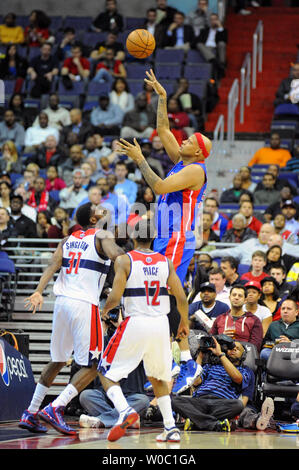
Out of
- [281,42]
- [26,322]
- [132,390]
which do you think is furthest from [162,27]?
[132,390]

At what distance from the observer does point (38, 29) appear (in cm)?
2244

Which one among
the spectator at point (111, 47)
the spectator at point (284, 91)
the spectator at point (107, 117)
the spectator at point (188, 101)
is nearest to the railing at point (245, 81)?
the spectator at point (284, 91)

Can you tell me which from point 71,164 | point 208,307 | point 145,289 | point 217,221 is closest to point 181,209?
point 145,289

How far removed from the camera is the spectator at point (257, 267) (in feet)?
42.3

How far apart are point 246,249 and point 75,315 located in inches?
239

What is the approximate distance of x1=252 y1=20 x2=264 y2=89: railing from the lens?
20469 millimetres

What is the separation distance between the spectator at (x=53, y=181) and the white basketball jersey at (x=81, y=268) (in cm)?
902

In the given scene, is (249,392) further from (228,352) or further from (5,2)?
(5,2)

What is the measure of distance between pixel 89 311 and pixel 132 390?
8.05ft

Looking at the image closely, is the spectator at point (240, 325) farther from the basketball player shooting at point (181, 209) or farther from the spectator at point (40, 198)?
the spectator at point (40, 198)

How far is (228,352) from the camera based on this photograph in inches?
401

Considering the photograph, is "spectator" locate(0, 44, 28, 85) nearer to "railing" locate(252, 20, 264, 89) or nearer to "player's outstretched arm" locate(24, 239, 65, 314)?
"railing" locate(252, 20, 264, 89)

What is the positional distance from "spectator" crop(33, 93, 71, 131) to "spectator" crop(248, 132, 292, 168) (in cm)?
448

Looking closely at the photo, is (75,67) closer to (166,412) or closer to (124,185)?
(124,185)
